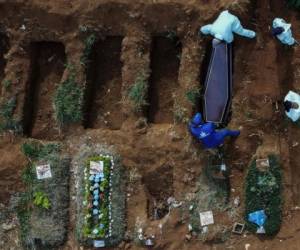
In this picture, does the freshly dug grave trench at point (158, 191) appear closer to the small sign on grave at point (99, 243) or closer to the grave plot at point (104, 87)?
the small sign on grave at point (99, 243)

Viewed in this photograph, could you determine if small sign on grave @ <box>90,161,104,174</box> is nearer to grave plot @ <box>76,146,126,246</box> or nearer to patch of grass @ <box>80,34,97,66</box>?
grave plot @ <box>76,146,126,246</box>

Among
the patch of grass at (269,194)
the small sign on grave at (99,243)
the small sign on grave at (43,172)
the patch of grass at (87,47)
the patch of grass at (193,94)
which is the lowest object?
the small sign on grave at (99,243)

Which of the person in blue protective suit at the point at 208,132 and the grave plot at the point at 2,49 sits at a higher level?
the grave plot at the point at 2,49

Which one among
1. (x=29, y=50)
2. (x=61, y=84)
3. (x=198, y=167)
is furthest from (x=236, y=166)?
(x=29, y=50)

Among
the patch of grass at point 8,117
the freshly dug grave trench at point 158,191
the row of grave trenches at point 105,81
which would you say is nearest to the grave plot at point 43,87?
the row of grave trenches at point 105,81

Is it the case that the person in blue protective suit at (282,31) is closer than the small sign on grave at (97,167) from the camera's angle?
Yes

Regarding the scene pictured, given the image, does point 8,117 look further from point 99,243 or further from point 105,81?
point 99,243
